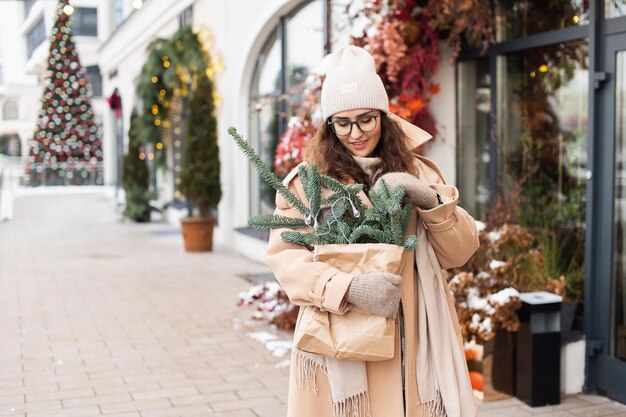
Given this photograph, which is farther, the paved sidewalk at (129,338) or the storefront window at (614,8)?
the paved sidewalk at (129,338)

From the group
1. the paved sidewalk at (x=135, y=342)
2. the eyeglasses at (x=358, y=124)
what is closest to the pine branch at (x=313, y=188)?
the eyeglasses at (x=358, y=124)

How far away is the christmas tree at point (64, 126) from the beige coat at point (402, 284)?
29417mm

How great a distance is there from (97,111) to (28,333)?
34149 millimetres

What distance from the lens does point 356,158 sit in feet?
8.91

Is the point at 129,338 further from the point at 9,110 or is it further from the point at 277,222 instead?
the point at 9,110

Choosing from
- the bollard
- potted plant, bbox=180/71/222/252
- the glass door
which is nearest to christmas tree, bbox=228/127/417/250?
the bollard

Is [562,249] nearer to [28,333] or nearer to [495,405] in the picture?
[495,405]

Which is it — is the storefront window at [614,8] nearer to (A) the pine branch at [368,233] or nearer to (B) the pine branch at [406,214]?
(B) the pine branch at [406,214]

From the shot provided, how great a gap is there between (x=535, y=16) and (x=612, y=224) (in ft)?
6.10

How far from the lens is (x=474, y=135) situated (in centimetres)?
661

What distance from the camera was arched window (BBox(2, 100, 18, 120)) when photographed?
53031 mm

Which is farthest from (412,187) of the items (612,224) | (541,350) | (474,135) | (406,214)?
(474,135)

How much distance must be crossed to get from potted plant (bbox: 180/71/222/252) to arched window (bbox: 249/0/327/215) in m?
0.58

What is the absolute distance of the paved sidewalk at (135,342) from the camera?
479 cm
